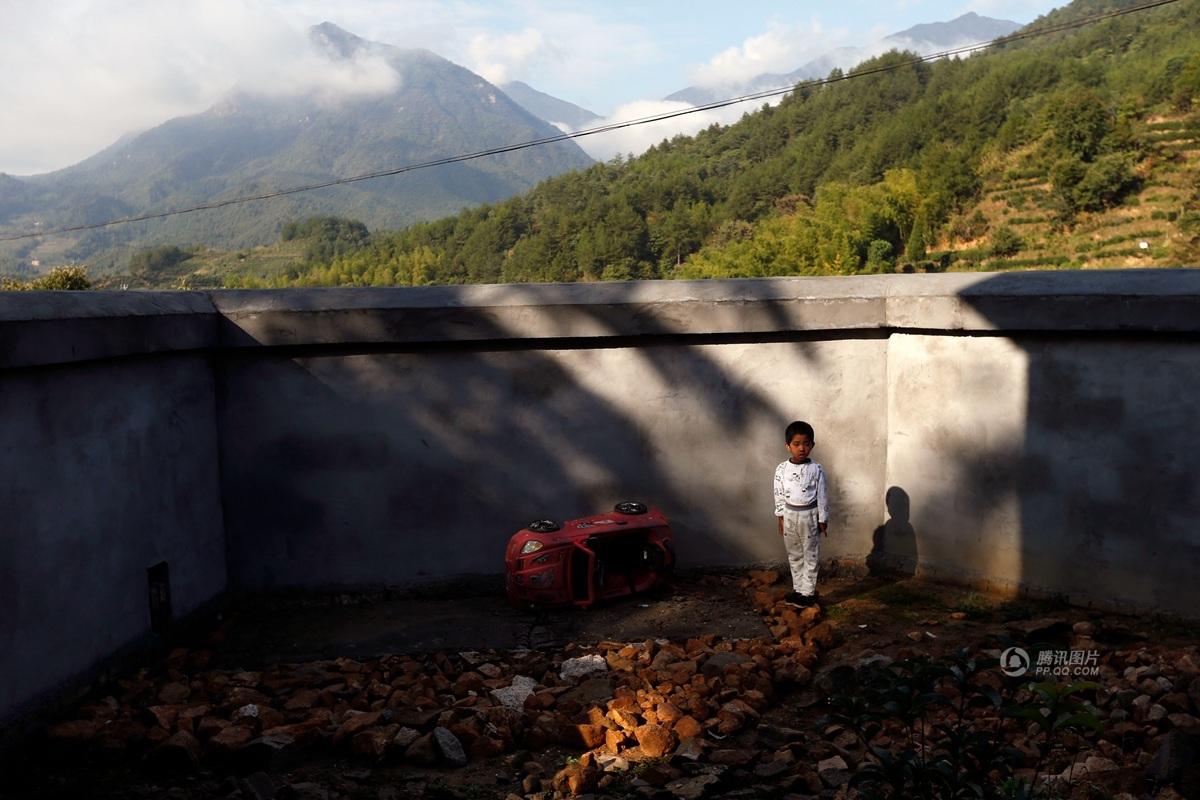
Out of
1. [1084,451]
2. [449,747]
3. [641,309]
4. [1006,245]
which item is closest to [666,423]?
[641,309]

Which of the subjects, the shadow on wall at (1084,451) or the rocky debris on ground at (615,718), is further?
the shadow on wall at (1084,451)

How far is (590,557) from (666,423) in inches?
49.1

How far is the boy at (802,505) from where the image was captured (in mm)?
6215

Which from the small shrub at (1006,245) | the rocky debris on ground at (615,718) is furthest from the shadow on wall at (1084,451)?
the small shrub at (1006,245)

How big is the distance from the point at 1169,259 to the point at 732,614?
39.1 meters

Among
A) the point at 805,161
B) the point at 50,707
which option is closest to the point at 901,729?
the point at 50,707

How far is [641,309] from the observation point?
6590 millimetres

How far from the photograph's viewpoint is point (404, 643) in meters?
5.89

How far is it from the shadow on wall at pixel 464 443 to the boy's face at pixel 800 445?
2.07ft

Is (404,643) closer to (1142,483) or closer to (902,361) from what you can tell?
(902,361)

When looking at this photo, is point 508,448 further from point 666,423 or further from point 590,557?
point 666,423

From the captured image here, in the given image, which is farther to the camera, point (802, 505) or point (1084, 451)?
point (802, 505)

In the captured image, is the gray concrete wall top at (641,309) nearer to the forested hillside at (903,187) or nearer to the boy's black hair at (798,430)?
the boy's black hair at (798,430)

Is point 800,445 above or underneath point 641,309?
underneath
